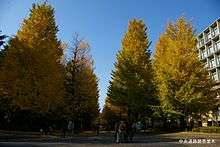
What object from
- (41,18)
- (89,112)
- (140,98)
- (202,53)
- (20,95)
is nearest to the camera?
(20,95)

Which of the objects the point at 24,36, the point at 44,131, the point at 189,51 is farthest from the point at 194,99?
the point at 24,36

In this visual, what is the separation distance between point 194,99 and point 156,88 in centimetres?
566

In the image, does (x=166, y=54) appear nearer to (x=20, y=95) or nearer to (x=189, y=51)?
(x=189, y=51)

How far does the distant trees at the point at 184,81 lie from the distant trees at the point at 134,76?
437 centimetres

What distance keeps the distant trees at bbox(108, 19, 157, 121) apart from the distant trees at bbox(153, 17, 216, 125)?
437 cm

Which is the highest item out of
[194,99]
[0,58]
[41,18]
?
[41,18]

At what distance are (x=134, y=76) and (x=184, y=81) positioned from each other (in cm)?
724

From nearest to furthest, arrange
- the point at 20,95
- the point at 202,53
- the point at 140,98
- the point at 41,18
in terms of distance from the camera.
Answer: the point at 20,95 → the point at 41,18 → the point at 140,98 → the point at 202,53

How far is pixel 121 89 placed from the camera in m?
42.3

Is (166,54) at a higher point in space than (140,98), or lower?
higher

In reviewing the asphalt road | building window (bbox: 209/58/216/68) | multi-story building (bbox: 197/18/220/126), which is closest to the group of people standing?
the asphalt road

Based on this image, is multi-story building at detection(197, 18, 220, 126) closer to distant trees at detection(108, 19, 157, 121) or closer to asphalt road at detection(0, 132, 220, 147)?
distant trees at detection(108, 19, 157, 121)

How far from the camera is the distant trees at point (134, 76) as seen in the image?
4184 centimetres

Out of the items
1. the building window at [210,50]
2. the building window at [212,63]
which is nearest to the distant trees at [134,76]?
the building window at [212,63]
